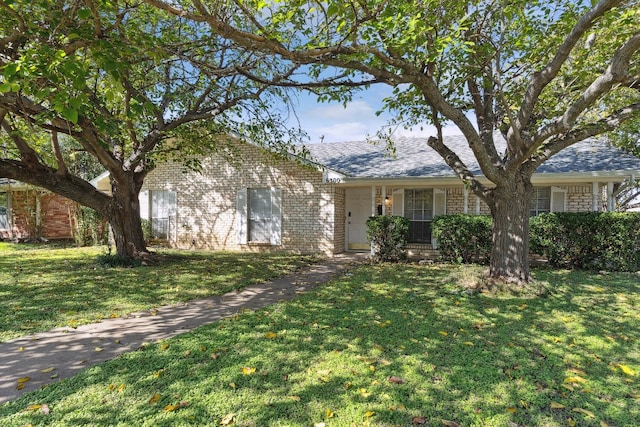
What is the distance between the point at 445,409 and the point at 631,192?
2156cm

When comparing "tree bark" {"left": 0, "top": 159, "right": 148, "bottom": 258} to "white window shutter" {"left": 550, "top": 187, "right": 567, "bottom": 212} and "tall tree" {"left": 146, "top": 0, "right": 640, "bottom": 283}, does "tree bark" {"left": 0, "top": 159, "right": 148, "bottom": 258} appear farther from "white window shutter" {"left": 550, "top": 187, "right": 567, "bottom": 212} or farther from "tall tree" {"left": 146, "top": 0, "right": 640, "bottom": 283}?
"white window shutter" {"left": 550, "top": 187, "right": 567, "bottom": 212}

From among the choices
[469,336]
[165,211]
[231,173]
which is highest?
[231,173]

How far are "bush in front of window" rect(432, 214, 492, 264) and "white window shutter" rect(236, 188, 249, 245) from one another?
271 inches

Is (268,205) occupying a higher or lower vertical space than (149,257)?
higher

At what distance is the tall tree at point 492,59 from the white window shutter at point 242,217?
6594mm

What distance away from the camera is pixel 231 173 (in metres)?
13.9

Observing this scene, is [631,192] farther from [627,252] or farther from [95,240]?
[95,240]

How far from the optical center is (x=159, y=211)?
15195mm

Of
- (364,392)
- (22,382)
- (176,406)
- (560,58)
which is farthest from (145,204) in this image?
(560,58)

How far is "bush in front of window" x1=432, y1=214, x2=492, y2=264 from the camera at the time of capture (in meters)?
9.69

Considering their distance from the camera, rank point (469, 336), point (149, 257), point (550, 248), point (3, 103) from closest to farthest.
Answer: point (469, 336) < point (3, 103) < point (550, 248) < point (149, 257)

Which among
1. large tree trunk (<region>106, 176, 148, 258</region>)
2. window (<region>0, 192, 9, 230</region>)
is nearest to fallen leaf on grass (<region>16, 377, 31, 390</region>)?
large tree trunk (<region>106, 176, 148, 258</region>)

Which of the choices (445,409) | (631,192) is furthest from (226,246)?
(631,192)

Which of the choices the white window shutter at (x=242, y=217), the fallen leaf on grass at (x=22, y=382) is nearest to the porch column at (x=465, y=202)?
the white window shutter at (x=242, y=217)
